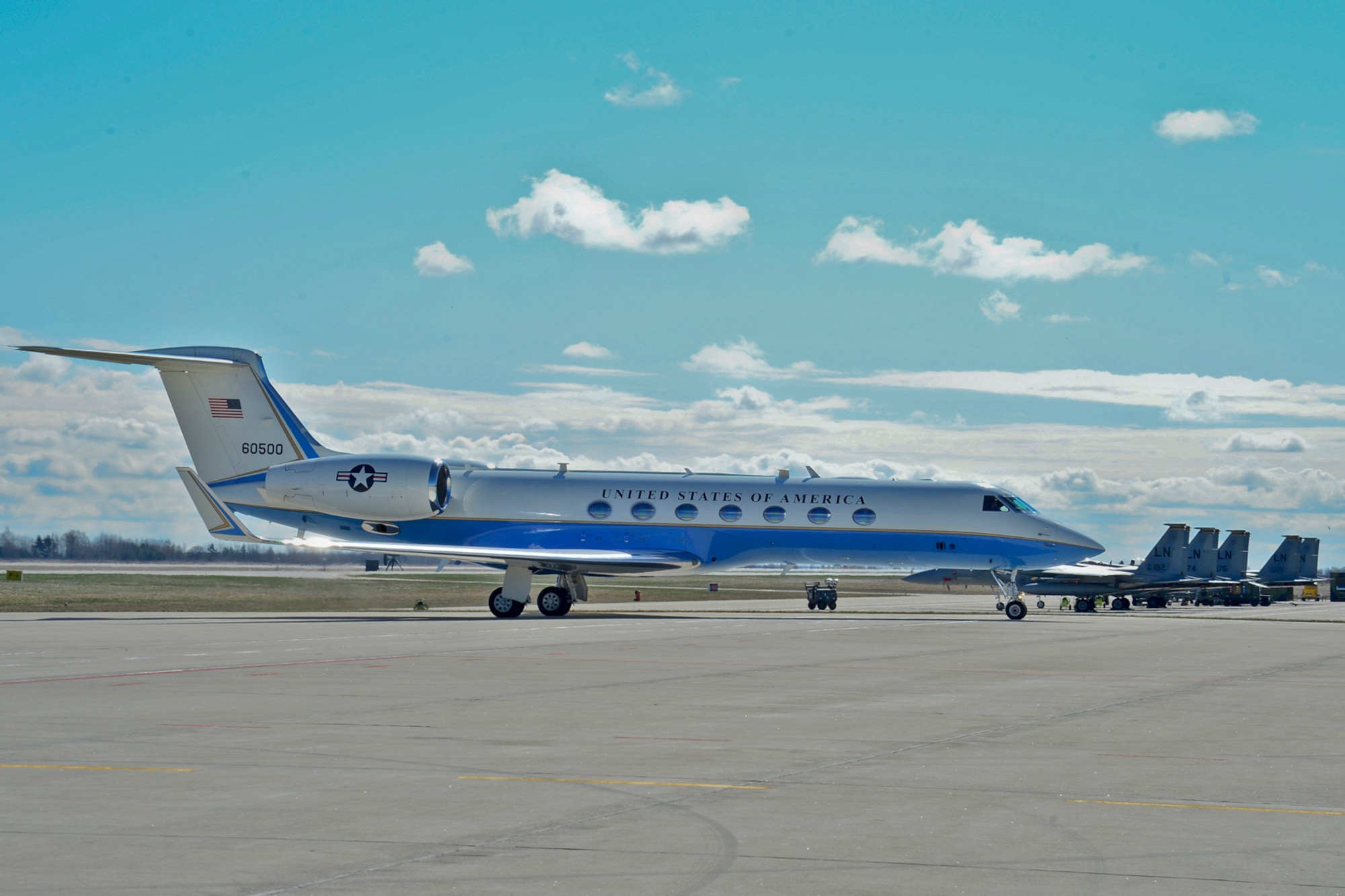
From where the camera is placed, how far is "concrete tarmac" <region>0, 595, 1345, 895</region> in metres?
6.60

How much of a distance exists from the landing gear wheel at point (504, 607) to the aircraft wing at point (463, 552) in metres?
1.22

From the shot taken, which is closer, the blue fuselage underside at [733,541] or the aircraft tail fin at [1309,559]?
the blue fuselage underside at [733,541]

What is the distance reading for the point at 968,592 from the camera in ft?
372

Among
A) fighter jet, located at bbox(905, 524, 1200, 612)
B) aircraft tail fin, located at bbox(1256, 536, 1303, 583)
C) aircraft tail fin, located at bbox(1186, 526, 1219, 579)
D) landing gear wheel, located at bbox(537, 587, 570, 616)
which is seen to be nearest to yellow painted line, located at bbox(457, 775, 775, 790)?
landing gear wheel, located at bbox(537, 587, 570, 616)

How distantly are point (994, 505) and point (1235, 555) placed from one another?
4853cm

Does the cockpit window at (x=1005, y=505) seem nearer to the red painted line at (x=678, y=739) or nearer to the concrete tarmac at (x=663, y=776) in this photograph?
the concrete tarmac at (x=663, y=776)

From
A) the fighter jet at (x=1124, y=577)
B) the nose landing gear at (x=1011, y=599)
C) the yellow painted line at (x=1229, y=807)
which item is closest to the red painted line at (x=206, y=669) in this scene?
the yellow painted line at (x=1229, y=807)

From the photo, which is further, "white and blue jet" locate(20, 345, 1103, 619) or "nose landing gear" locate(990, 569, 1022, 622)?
"nose landing gear" locate(990, 569, 1022, 622)

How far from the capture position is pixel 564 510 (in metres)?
37.3

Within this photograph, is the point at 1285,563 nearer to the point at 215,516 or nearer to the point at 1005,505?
the point at 1005,505

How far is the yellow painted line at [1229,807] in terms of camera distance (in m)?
8.14

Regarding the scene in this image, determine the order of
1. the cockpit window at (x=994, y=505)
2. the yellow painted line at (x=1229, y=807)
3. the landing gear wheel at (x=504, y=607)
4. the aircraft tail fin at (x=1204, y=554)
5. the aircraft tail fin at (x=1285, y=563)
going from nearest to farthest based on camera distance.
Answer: the yellow painted line at (x=1229, y=807) → the landing gear wheel at (x=504, y=607) → the cockpit window at (x=994, y=505) → the aircraft tail fin at (x=1204, y=554) → the aircraft tail fin at (x=1285, y=563)

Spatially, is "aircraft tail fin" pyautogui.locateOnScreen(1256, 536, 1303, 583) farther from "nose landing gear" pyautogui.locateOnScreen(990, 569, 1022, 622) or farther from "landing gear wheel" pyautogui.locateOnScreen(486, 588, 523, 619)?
"landing gear wheel" pyautogui.locateOnScreen(486, 588, 523, 619)

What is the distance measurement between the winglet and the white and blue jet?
3.70m
